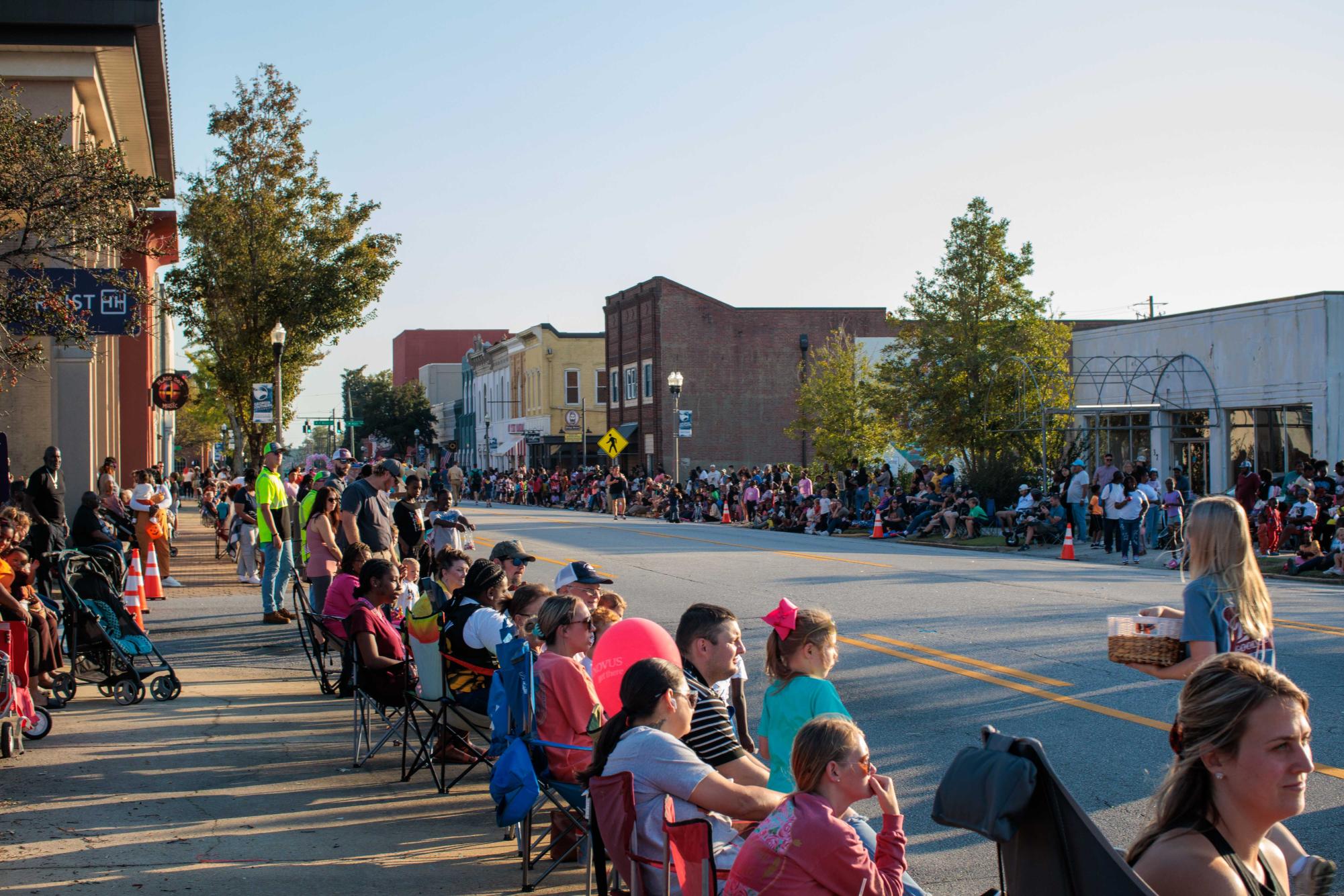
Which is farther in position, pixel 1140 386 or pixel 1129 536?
pixel 1140 386

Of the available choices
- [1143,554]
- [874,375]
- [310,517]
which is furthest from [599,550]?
[874,375]

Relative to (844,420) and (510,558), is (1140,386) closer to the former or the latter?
(844,420)

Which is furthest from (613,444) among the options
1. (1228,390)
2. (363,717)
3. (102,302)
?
(363,717)

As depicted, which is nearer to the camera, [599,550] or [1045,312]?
[599,550]

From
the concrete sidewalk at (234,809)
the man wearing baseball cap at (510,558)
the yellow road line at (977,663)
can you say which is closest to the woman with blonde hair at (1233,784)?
the concrete sidewalk at (234,809)

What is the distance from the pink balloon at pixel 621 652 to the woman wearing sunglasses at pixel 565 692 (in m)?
0.07

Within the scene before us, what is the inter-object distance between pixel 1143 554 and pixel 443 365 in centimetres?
10638

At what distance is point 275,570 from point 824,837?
1269 cm

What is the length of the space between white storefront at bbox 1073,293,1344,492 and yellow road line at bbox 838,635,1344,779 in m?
19.5

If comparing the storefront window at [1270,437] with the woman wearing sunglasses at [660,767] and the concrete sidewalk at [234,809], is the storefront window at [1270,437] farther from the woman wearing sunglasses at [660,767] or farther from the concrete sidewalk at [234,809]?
the woman wearing sunglasses at [660,767]

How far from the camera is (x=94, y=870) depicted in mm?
6066

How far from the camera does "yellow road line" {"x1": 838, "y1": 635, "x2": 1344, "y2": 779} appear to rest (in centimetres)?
881

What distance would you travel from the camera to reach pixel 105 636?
10.2 m

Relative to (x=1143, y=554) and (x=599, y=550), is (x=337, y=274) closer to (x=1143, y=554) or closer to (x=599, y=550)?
(x=599, y=550)
